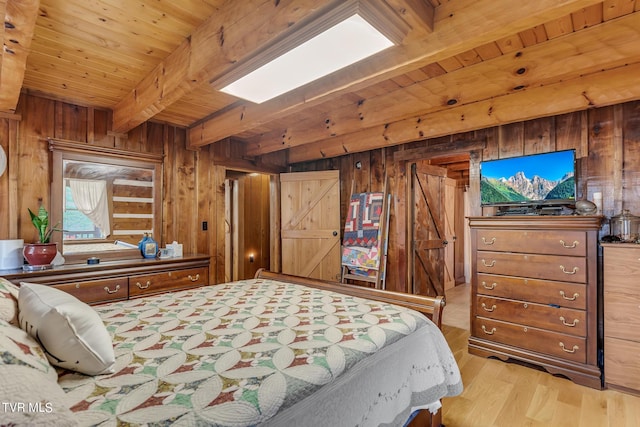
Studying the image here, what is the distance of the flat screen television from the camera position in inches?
101

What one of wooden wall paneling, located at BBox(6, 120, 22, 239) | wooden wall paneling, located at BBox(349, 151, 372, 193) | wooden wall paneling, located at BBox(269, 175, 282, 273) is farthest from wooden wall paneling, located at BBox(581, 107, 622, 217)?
wooden wall paneling, located at BBox(6, 120, 22, 239)

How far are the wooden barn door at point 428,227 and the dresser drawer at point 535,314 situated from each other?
1.14m

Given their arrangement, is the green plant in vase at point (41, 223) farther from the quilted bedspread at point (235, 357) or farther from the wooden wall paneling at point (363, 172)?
the wooden wall paneling at point (363, 172)

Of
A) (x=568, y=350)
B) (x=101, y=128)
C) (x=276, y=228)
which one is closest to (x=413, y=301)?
(x=568, y=350)

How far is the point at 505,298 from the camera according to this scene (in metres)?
2.71

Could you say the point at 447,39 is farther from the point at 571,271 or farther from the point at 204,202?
the point at 204,202

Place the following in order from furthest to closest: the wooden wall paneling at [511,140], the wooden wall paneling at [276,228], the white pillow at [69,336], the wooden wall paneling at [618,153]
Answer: the wooden wall paneling at [276,228]
the wooden wall paneling at [511,140]
the wooden wall paneling at [618,153]
the white pillow at [69,336]

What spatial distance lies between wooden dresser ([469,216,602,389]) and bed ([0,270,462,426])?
1.33m

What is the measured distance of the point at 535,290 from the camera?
2.56 m

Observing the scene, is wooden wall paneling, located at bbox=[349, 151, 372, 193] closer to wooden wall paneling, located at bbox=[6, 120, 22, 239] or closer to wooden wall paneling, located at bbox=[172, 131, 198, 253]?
wooden wall paneling, located at bbox=[172, 131, 198, 253]

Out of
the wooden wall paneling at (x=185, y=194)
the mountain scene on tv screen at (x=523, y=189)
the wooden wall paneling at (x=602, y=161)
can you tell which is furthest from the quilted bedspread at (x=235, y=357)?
the wooden wall paneling at (x=602, y=161)

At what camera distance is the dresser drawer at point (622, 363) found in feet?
7.11

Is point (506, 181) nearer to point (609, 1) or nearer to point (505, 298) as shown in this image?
point (505, 298)

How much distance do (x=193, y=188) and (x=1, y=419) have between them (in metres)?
3.35
